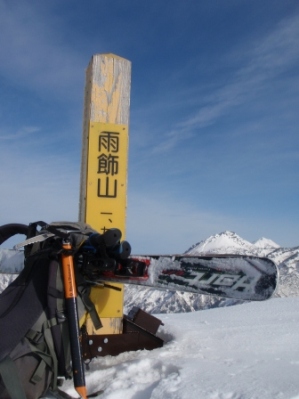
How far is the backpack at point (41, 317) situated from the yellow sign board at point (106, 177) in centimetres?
111

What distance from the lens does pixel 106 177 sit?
13.7 ft

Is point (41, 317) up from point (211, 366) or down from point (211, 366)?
up

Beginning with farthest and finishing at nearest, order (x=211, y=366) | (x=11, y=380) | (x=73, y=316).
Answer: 1. (x=211, y=366)
2. (x=73, y=316)
3. (x=11, y=380)

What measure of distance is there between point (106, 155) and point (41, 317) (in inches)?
76.7

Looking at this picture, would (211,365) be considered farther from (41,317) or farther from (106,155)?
(106,155)

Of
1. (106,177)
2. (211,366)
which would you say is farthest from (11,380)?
(106,177)

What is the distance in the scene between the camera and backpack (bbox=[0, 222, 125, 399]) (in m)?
2.57

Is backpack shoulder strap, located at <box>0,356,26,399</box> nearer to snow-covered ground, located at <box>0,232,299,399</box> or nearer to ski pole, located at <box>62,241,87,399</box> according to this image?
ski pole, located at <box>62,241,87,399</box>

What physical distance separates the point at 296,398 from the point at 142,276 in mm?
1542

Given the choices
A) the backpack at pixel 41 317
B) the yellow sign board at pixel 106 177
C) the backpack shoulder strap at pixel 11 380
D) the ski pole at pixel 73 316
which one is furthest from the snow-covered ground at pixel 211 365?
the yellow sign board at pixel 106 177

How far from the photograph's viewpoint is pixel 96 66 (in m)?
4.18

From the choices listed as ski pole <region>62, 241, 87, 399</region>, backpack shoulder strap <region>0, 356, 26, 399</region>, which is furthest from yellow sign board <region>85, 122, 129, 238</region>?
backpack shoulder strap <region>0, 356, 26, 399</region>

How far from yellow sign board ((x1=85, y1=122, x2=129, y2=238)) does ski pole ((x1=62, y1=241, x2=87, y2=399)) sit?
1361mm

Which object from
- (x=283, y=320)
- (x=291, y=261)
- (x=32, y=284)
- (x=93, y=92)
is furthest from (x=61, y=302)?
(x=291, y=261)
